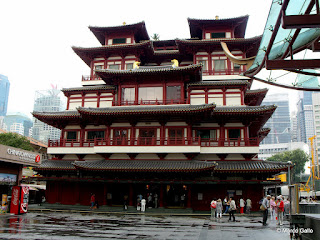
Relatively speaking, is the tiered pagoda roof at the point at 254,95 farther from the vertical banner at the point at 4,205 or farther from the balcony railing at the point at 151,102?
the vertical banner at the point at 4,205

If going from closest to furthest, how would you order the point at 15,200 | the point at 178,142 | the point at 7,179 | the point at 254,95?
the point at 15,200
the point at 7,179
the point at 178,142
the point at 254,95

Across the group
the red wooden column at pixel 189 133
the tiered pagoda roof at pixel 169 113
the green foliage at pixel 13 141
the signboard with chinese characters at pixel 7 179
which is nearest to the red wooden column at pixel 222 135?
the tiered pagoda roof at pixel 169 113

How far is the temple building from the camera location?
3169cm

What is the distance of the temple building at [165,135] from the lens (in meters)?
31.7

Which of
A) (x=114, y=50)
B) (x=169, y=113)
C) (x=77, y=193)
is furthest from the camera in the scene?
(x=114, y=50)

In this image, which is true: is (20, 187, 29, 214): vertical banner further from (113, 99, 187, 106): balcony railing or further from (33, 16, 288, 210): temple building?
(113, 99, 187, 106): balcony railing

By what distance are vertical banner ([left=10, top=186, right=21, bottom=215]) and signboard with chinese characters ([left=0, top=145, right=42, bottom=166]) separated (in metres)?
5.06

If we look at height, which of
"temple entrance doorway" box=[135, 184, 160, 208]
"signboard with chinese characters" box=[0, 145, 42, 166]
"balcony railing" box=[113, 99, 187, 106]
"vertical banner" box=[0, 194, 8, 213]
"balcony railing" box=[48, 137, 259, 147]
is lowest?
"vertical banner" box=[0, 194, 8, 213]

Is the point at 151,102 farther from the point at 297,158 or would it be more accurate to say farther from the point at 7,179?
the point at 297,158

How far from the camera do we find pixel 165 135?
33.8 m

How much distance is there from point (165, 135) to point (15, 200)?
16.7 m

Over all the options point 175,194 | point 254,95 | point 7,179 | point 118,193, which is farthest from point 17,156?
point 254,95

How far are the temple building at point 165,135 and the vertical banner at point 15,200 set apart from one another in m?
6.56

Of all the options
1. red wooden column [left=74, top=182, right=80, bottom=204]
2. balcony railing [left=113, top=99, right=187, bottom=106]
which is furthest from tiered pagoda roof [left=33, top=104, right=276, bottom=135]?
red wooden column [left=74, top=182, right=80, bottom=204]
